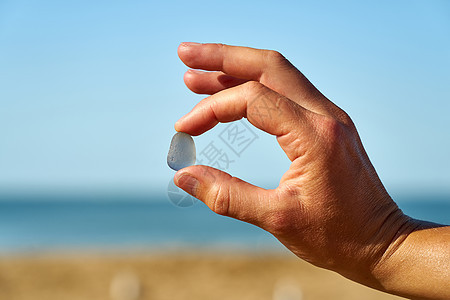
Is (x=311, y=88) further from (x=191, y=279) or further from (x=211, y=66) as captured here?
(x=191, y=279)

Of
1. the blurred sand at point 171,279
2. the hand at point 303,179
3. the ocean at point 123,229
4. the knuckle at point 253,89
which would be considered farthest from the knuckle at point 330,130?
the ocean at point 123,229

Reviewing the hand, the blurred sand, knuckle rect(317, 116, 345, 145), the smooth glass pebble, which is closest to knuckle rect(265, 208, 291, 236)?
the hand

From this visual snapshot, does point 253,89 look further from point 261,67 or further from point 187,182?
point 187,182

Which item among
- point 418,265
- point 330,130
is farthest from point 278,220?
point 418,265

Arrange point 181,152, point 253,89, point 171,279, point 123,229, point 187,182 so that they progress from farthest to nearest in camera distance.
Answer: point 123,229
point 171,279
point 181,152
point 187,182
point 253,89

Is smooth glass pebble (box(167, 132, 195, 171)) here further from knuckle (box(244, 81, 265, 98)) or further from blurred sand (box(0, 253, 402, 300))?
blurred sand (box(0, 253, 402, 300))

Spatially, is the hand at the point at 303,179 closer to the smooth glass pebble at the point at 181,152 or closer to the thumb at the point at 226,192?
the thumb at the point at 226,192

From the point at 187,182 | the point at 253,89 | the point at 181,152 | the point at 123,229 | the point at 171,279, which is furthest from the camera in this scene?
the point at 123,229
